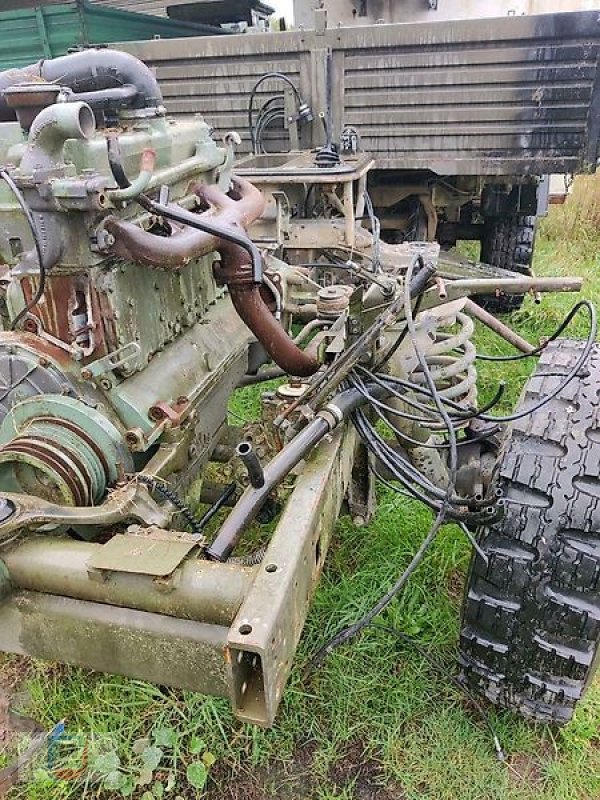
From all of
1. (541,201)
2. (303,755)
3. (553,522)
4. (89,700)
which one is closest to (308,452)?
(553,522)

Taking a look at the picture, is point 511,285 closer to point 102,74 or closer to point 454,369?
point 454,369

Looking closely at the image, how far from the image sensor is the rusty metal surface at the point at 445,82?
431 centimetres

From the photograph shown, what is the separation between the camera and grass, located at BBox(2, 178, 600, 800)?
226 cm

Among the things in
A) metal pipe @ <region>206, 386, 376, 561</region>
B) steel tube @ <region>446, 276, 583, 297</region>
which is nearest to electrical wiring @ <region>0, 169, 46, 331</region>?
metal pipe @ <region>206, 386, 376, 561</region>

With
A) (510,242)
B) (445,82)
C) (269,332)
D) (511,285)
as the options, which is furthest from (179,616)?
(510,242)

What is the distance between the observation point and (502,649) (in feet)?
7.07

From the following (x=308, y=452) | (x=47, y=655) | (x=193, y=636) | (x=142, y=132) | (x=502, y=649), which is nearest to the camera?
(x=193, y=636)

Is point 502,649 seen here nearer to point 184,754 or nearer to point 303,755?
point 303,755

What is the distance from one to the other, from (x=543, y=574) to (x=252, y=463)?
89cm

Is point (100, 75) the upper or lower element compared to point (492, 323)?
upper

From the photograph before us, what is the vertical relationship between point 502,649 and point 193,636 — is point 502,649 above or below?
below

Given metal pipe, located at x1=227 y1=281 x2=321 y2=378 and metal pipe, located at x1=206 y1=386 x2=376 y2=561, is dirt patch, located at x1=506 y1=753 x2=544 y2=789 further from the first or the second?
metal pipe, located at x1=227 y1=281 x2=321 y2=378

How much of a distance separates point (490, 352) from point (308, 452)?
341 cm

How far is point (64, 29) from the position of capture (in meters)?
7.37
